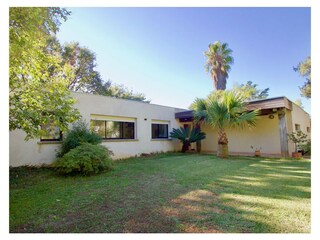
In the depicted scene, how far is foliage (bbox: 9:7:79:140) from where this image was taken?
138 inches

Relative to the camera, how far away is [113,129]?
10.6m

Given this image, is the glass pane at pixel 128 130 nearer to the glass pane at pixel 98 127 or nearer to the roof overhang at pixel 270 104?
the glass pane at pixel 98 127

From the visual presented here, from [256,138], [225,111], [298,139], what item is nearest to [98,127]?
[225,111]

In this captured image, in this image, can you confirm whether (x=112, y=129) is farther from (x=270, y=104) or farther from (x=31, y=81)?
(x=270, y=104)

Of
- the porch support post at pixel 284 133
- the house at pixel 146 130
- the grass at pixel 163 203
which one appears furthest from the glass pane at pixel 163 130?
the grass at pixel 163 203

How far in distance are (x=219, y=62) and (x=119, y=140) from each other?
1350 centimetres

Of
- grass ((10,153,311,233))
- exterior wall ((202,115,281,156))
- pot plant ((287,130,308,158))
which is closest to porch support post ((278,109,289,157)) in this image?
pot plant ((287,130,308,158))

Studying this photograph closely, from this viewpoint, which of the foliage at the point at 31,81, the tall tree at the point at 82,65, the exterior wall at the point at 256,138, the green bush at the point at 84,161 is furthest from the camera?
the tall tree at the point at 82,65

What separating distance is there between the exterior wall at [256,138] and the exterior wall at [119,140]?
3929 mm

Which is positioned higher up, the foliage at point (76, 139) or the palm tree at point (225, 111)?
the palm tree at point (225, 111)

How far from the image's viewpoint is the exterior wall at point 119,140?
7277mm

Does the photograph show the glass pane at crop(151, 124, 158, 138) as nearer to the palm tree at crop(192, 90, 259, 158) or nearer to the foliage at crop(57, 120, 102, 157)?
the palm tree at crop(192, 90, 259, 158)
